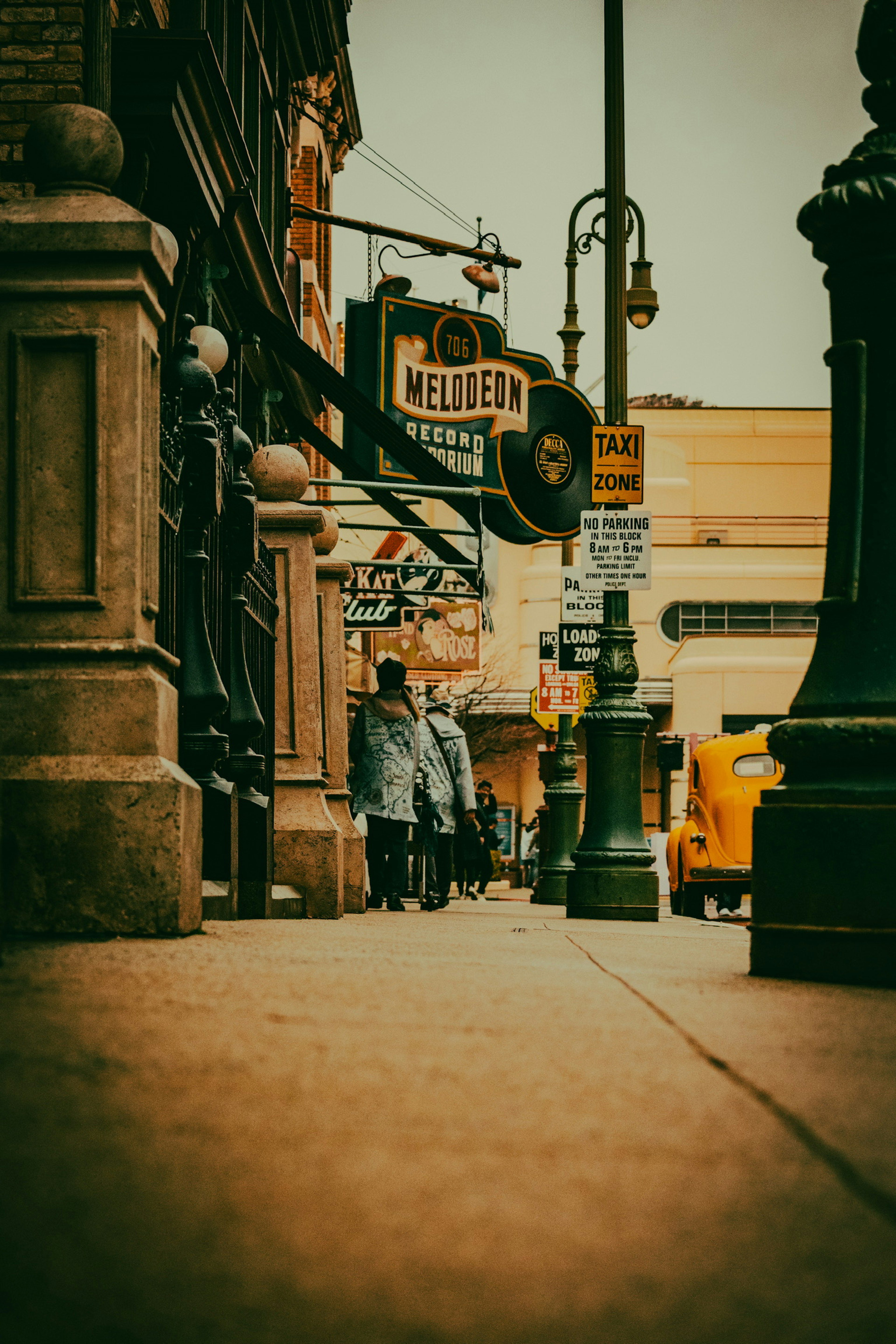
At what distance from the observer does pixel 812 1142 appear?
7.91ft

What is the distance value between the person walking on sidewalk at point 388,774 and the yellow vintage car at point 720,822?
22.3 ft

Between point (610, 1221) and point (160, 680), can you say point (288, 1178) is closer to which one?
point (610, 1221)

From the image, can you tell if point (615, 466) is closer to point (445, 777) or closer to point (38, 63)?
point (445, 777)

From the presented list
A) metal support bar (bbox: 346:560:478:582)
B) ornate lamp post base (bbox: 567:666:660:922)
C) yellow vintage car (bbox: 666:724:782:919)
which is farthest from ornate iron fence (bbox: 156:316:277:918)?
yellow vintage car (bbox: 666:724:782:919)

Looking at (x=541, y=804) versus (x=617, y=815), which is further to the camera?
(x=541, y=804)

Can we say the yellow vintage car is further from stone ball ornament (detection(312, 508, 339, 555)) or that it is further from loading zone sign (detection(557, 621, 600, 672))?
stone ball ornament (detection(312, 508, 339, 555))

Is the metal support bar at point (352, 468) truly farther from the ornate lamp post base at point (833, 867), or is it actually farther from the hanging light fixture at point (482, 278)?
the ornate lamp post base at point (833, 867)

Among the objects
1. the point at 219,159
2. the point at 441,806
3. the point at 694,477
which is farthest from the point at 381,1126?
the point at 694,477

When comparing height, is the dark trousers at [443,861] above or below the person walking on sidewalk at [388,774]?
below

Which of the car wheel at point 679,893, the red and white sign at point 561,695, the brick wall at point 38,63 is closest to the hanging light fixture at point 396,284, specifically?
the red and white sign at point 561,695

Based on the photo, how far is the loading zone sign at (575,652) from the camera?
58.6ft

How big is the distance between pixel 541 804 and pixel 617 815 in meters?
36.2

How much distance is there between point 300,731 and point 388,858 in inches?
142

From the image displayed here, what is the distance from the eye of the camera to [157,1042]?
9.59 ft
